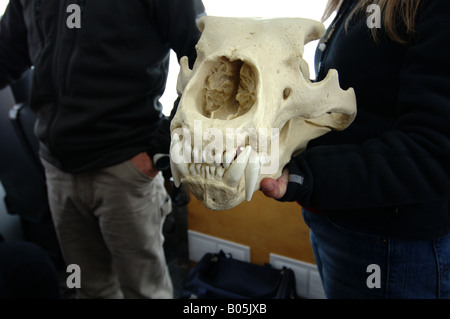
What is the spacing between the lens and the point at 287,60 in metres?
0.52

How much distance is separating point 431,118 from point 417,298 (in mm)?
432

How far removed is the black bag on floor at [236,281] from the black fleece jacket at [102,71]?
0.96m

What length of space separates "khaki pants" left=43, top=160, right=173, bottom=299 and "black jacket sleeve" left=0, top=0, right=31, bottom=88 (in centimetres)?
49

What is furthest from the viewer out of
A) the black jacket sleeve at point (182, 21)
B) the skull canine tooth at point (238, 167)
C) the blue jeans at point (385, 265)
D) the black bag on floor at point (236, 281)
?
the black bag on floor at point (236, 281)

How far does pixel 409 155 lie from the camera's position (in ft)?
1.60

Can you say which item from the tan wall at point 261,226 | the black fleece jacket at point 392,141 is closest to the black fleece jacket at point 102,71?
the black fleece jacket at point 392,141

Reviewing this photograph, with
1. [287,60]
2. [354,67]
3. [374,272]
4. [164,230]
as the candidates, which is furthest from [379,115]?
[164,230]

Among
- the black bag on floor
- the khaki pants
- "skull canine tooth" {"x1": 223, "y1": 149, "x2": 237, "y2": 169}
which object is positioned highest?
"skull canine tooth" {"x1": 223, "y1": 149, "x2": 237, "y2": 169}

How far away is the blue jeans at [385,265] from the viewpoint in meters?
0.63

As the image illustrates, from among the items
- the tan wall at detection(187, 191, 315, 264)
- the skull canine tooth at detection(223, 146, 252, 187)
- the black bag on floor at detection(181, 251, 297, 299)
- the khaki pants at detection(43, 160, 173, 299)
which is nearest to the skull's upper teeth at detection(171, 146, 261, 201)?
the skull canine tooth at detection(223, 146, 252, 187)

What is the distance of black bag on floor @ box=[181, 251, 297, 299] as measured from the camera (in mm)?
1546

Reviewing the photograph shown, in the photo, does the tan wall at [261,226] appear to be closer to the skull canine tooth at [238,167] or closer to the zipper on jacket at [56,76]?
the zipper on jacket at [56,76]

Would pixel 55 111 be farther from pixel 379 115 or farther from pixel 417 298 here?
pixel 417 298

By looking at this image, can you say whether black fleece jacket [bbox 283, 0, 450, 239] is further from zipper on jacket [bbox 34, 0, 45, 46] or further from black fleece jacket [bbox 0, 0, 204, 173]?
zipper on jacket [bbox 34, 0, 45, 46]
